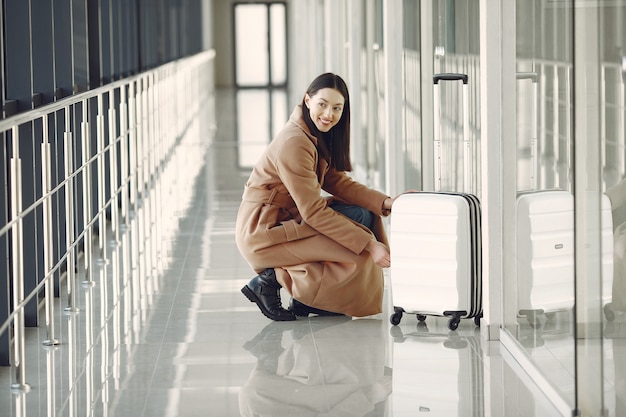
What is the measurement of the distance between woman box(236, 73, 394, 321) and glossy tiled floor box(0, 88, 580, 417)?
4.0 inches

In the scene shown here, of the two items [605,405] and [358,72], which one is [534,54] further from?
[358,72]

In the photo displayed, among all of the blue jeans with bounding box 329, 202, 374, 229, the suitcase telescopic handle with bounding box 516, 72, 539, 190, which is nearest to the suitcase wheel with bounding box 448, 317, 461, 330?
the blue jeans with bounding box 329, 202, 374, 229

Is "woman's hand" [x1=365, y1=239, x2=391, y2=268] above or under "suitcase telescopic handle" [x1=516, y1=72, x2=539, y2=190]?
under

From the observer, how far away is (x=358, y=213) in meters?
4.06

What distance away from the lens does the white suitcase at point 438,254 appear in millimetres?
3643

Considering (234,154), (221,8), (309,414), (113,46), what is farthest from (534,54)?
(221,8)

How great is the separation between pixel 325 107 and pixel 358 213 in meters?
0.42

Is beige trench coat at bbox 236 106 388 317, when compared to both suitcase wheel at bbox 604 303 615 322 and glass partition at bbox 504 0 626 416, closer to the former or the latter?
glass partition at bbox 504 0 626 416

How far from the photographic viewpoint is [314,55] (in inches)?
524

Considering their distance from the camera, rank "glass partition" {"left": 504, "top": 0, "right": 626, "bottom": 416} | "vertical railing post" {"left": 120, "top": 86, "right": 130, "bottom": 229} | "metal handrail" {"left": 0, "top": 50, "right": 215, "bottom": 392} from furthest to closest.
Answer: "vertical railing post" {"left": 120, "top": 86, "right": 130, "bottom": 229}, "metal handrail" {"left": 0, "top": 50, "right": 215, "bottom": 392}, "glass partition" {"left": 504, "top": 0, "right": 626, "bottom": 416}

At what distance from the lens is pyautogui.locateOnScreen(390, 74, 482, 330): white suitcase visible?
3.64m

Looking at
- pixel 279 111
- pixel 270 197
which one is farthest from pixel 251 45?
pixel 270 197

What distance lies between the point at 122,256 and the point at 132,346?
1.60 meters

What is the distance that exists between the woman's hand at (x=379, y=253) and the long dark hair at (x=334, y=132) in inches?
13.1
